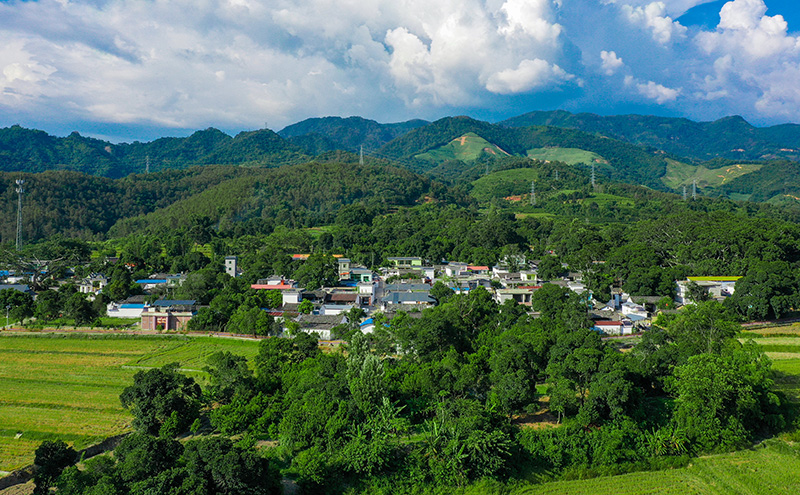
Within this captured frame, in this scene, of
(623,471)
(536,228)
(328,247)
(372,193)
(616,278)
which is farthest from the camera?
(372,193)

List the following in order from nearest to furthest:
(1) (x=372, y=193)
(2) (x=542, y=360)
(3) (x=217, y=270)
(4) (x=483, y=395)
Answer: (4) (x=483, y=395) < (2) (x=542, y=360) < (3) (x=217, y=270) < (1) (x=372, y=193)

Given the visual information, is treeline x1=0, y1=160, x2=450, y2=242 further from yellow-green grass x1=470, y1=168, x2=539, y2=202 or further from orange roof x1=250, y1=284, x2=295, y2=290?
orange roof x1=250, y1=284, x2=295, y2=290

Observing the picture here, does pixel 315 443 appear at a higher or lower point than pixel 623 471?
higher

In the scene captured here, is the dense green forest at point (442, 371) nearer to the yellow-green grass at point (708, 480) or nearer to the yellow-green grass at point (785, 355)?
the yellow-green grass at point (708, 480)

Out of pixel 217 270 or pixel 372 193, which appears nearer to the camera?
pixel 217 270

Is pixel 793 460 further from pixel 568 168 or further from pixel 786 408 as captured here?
pixel 568 168

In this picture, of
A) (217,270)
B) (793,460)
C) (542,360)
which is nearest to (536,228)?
(217,270)

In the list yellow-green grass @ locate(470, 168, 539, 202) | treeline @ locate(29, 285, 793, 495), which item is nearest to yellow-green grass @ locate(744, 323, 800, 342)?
treeline @ locate(29, 285, 793, 495)

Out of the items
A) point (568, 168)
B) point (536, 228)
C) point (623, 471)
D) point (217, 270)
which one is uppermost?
point (568, 168)
